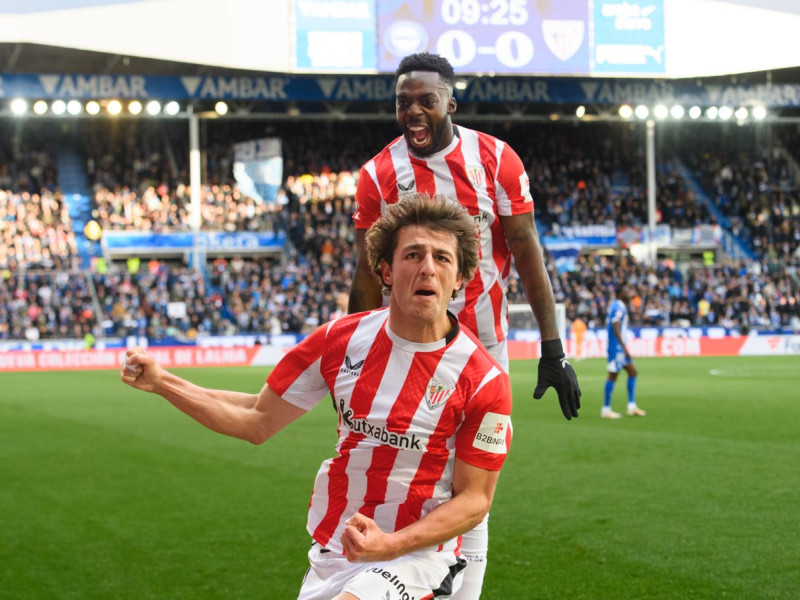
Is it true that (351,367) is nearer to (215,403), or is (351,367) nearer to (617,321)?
(215,403)

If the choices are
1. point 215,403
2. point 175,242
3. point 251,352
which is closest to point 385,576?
point 215,403

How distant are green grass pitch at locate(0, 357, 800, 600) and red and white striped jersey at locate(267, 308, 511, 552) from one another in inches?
122

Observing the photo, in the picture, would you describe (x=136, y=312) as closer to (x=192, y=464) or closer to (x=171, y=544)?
(x=192, y=464)

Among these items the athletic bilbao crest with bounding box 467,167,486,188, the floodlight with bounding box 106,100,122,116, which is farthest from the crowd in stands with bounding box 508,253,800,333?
the athletic bilbao crest with bounding box 467,167,486,188

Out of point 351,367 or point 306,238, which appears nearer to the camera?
point 351,367

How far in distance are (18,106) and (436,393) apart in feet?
118

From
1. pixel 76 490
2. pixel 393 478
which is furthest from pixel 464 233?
pixel 76 490

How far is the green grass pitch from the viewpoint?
22.8 ft

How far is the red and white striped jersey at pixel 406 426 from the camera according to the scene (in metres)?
3.68

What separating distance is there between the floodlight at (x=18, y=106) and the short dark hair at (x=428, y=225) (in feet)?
117

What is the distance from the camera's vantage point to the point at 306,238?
39875 mm

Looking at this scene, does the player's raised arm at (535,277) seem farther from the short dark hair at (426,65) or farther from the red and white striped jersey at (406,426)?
the red and white striped jersey at (406,426)

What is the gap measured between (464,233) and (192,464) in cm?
901

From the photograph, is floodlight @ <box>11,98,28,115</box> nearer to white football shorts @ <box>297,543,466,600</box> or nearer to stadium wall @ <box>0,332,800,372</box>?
stadium wall @ <box>0,332,800,372</box>
